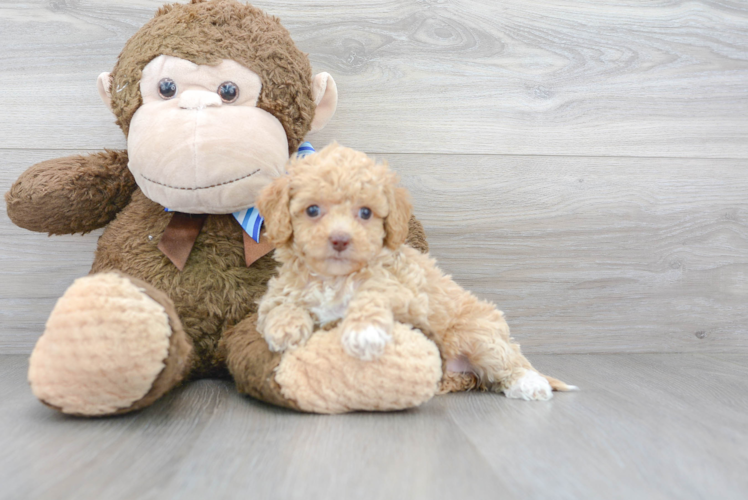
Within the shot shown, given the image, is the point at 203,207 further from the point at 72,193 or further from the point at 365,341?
the point at 365,341

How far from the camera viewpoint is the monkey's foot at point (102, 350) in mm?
698

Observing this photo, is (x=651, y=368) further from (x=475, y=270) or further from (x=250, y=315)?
(x=250, y=315)

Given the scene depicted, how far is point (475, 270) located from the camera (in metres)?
1.31

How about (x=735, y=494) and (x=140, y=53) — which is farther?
(x=140, y=53)

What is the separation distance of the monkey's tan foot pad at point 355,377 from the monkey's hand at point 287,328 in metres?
0.02

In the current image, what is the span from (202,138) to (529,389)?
0.64m

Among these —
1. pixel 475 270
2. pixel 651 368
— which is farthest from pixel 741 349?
pixel 475 270

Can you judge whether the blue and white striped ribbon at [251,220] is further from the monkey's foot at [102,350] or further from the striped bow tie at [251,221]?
the monkey's foot at [102,350]

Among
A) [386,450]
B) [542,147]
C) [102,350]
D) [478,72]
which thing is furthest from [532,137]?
[102,350]

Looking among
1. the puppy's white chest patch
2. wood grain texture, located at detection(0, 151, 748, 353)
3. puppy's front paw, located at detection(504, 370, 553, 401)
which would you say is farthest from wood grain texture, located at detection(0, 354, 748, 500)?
wood grain texture, located at detection(0, 151, 748, 353)

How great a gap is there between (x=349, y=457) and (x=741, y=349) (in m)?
1.19

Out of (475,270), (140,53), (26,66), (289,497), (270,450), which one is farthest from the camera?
(475,270)

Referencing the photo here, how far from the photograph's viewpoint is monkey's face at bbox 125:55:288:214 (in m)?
0.90

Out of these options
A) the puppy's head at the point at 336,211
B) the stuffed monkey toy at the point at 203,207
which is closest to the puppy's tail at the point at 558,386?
the stuffed monkey toy at the point at 203,207
